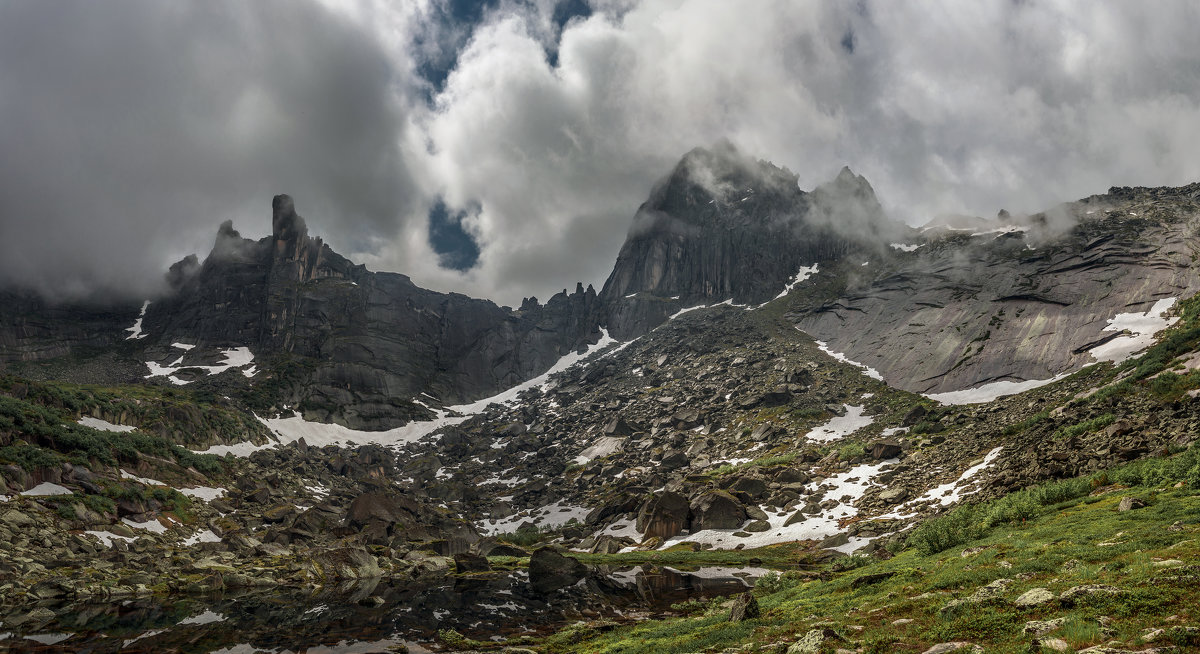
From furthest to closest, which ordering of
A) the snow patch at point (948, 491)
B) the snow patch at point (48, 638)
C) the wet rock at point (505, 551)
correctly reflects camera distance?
the wet rock at point (505, 551), the snow patch at point (948, 491), the snow patch at point (48, 638)

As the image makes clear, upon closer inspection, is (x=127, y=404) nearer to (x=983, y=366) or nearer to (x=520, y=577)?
(x=520, y=577)

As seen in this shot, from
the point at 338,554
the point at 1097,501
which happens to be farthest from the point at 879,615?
the point at 338,554

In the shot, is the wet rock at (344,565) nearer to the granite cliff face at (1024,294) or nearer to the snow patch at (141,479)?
the snow patch at (141,479)

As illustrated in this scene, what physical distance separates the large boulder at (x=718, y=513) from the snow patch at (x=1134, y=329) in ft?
246

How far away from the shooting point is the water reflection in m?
25.0

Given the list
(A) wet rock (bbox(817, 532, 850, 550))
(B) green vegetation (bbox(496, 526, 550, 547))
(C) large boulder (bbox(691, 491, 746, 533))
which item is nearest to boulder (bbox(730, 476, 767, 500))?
(C) large boulder (bbox(691, 491, 746, 533))

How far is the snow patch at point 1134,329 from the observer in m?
96.2

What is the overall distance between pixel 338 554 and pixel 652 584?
104ft

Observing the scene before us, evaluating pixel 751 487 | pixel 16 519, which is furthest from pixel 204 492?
pixel 751 487

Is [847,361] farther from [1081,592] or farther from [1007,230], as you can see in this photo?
[1081,592]

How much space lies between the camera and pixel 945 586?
18609 millimetres

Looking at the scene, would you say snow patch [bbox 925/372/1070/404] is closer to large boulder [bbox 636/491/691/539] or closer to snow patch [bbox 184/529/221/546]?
large boulder [bbox 636/491/691/539]

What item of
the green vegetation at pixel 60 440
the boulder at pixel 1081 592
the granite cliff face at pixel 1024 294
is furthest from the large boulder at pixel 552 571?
the granite cliff face at pixel 1024 294

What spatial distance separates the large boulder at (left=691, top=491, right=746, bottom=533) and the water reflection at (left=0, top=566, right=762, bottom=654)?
28.2 metres
